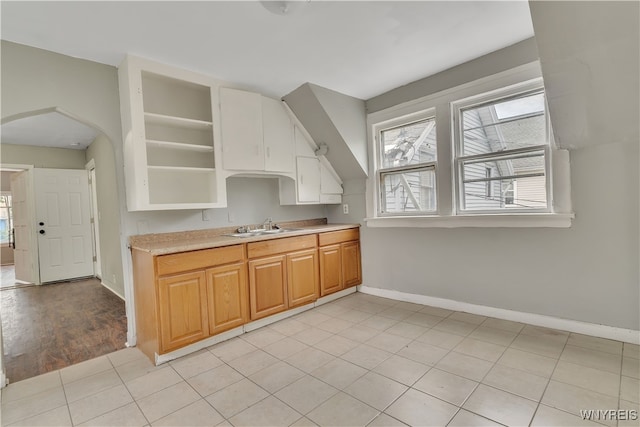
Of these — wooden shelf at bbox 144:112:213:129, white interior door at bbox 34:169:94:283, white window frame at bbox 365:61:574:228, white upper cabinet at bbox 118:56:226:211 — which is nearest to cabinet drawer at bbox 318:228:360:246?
white window frame at bbox 365:61:574:228

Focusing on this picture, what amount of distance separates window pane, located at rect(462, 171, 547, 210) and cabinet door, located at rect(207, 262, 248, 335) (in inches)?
93.0

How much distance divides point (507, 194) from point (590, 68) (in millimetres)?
1230

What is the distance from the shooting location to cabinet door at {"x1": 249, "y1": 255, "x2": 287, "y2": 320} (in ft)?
9.37

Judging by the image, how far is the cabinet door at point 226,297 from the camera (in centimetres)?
256

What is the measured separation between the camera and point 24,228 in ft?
17.1

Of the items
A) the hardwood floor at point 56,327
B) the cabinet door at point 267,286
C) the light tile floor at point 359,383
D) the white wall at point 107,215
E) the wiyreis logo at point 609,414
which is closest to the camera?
the wiyreis logo at point 609,414

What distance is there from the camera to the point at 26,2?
5.80 feet

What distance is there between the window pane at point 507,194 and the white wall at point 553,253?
9.1 inches

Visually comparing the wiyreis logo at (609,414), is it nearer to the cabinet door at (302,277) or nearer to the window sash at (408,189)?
the window sash at (408,189)

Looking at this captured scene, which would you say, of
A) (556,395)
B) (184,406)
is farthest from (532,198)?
(184,406)

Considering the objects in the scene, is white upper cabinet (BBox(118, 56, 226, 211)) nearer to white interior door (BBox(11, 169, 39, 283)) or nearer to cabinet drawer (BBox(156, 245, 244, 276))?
cabinet drawer (BBox(156, 245, 244, 276))

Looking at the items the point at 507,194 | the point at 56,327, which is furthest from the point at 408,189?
the point at 56,327

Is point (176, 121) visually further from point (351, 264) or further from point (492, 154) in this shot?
point (492, 154)

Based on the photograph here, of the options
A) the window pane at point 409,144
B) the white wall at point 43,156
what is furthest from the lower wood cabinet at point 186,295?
the white wall at point 43,156
